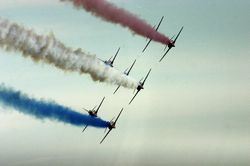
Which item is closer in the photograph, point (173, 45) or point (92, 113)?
point (92, 113)

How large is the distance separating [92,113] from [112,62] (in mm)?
6813

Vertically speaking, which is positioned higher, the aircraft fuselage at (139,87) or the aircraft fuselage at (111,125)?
the aircraft fuselage at (139,87)

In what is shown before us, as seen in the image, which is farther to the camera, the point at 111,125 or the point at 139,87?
the point at 111,125

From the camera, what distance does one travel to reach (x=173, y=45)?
239 feet

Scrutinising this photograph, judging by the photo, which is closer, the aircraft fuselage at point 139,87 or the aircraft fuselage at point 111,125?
the aircraft fuselage at point 139,87

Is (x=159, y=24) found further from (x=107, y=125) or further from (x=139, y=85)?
(x=107, y=125)

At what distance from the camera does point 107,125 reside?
72000 millimetres

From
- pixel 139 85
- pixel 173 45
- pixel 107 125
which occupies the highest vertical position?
pixel 173 45

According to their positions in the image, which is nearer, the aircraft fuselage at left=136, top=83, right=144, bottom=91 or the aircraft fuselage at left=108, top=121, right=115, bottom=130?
the aircraft fuselage at left=136, top=83, right=144, bottom=91

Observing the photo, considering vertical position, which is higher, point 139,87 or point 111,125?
point 139,87

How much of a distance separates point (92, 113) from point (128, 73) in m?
6.47

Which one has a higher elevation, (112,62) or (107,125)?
(112,62)

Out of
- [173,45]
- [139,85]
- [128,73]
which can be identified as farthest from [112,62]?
[173,45]

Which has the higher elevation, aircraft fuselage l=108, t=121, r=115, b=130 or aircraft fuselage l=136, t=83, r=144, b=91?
aircraft fuselage l=136, t=83, r=144, b=91
